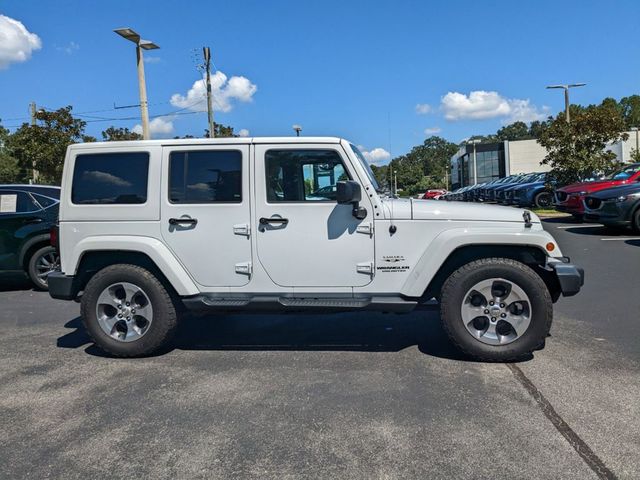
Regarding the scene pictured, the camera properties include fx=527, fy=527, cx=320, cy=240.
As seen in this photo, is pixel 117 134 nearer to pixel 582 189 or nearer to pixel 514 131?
pixel 582 189

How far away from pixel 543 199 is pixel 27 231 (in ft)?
62.5

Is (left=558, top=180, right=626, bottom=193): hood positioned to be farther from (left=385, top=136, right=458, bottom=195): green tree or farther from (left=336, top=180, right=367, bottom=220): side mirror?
(left=385, top=136, right=458, bottom=195): green tree

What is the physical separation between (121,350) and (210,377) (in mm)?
1030

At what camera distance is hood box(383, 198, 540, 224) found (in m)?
4.42

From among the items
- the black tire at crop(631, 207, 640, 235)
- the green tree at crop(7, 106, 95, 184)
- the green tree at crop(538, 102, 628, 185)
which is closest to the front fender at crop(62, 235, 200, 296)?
the black tire at crop(631, 207, 640, 235)

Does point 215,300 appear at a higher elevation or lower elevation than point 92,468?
higher

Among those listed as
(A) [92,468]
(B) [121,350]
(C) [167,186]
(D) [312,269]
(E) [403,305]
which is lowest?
(A) [92,468]

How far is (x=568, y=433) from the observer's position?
3158 millimetres

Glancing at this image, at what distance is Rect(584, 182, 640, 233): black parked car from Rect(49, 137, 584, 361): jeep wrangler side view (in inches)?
341

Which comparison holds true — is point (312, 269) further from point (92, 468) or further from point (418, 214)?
point (92, 468)

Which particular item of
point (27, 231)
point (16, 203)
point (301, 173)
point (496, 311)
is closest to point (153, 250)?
point (301, 173)

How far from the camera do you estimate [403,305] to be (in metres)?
4.44

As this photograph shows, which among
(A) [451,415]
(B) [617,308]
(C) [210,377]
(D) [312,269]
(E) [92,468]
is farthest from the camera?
(B) [617,308]

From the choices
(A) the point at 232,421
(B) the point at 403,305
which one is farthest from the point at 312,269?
(A) the point at 232,421
